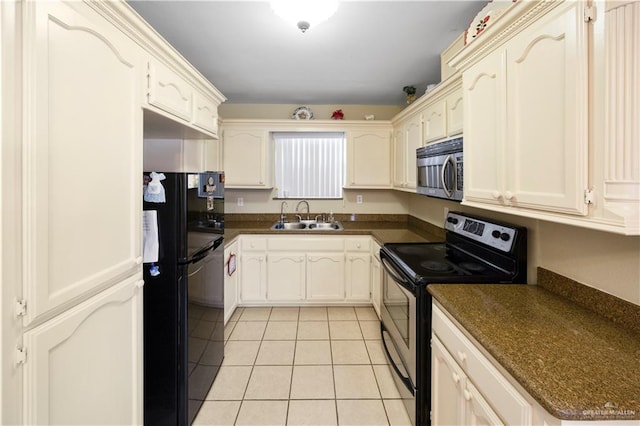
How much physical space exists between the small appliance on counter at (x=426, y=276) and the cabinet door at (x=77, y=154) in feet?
4.64

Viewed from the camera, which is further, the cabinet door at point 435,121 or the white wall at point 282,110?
the white wall at point 282,110

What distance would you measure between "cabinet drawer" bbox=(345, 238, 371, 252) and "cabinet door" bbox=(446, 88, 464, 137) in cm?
155

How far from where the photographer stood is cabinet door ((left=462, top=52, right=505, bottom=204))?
146 cm

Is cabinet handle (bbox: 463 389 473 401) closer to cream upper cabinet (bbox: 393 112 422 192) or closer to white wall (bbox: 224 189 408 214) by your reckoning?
cream upper cabinet (bbox: 393 112 422 192)

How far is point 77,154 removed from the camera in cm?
103

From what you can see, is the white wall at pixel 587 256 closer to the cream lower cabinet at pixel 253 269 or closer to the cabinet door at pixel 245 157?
the cream lower cabinet at pixel 253 269

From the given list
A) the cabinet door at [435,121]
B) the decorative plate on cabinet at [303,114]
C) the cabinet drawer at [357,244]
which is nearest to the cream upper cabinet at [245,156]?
the decorative plate on cabinet at [303,114]

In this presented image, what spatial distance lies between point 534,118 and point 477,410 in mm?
1104

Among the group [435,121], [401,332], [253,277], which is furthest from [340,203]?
[401,332]

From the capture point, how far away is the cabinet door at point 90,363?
2.90 feet

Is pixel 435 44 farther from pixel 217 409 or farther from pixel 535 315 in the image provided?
pixel 217 409

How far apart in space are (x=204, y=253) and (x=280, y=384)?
1.07m

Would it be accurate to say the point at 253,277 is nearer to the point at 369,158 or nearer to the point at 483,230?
the point at 369,158

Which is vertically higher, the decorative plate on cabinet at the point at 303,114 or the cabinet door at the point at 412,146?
the decorative plate on cabinet at the point at 303,114
